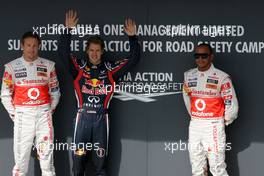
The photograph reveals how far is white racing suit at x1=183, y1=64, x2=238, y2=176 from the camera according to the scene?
5395 mm

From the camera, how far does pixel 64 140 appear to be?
5914 millimetres

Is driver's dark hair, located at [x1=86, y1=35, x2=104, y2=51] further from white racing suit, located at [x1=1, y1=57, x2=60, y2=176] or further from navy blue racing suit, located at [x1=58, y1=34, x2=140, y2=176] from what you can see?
white racing suit, located at [x1=1, y1=57, x2=60, y2=176]

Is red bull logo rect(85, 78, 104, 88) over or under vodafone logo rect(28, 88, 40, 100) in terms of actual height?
over

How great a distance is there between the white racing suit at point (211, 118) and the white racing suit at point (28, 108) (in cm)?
146

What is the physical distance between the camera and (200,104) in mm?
5484

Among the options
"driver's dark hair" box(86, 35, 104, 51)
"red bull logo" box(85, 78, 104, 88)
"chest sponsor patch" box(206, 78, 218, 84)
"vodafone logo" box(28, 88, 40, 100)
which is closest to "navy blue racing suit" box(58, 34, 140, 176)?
"red bull logo" box(85, 78, 104, 88)

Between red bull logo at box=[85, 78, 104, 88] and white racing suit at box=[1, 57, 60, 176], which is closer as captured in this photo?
white racing suit at box=[1, 57, 60, 176]

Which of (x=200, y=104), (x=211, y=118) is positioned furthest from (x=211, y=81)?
(x=211, y=118)

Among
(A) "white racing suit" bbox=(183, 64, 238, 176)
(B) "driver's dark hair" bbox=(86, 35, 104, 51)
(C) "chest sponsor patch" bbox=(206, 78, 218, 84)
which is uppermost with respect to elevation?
(B) "driver's dark hair" bbox=(86, 35, 104, 51)

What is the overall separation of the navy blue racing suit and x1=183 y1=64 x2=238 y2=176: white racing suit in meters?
0.77

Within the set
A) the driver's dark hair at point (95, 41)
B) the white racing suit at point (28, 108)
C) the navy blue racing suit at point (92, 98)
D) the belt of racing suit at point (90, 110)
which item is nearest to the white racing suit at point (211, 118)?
the navy blue racing suit at point (92, 98)

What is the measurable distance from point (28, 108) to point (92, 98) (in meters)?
0.65

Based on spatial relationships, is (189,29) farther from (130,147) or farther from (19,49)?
(19,49)

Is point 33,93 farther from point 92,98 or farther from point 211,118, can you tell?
point 211,118
